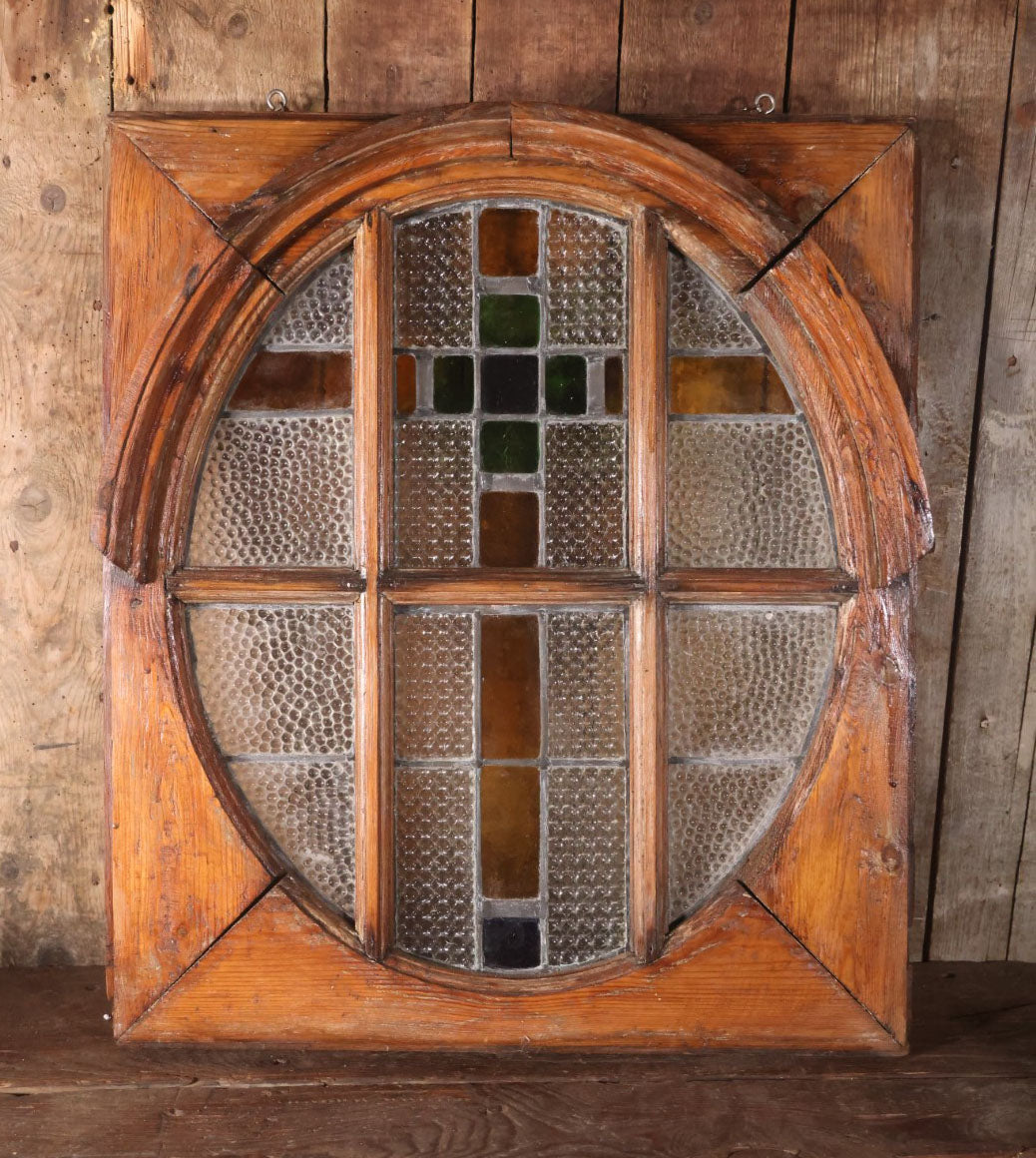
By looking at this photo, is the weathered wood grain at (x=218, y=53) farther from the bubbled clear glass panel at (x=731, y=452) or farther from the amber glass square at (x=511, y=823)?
the amber glass square at (x=511, y=823)

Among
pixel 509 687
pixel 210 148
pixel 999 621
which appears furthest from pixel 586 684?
pixel 210 148

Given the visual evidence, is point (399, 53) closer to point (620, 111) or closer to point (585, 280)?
point (620, 111)

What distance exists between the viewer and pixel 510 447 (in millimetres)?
1258

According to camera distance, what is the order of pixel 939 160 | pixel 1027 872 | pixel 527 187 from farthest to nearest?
pixel 1027 872, pixel 939 160, pixel 527 187

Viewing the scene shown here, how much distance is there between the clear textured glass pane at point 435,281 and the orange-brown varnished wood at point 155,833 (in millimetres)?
508

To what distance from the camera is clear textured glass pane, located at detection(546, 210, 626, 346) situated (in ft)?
4.09

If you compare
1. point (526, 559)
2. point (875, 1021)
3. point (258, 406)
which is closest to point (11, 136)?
point (258, 406)

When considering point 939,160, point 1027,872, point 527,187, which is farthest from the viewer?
point 1027,872

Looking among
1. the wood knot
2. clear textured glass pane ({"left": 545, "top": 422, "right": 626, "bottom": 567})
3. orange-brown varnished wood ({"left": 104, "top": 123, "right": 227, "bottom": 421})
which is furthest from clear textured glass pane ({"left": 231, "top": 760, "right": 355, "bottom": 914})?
the wood knot

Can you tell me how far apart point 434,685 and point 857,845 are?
616mm

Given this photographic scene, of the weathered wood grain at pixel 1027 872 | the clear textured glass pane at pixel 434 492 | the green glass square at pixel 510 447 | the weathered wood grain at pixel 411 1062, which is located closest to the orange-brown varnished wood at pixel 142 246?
the clear textured glass pane at pixel 434 492

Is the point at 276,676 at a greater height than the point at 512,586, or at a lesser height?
lesser

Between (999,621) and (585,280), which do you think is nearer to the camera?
(585,280)

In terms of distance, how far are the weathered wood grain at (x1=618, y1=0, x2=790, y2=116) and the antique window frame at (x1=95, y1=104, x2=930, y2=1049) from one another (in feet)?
0.68
